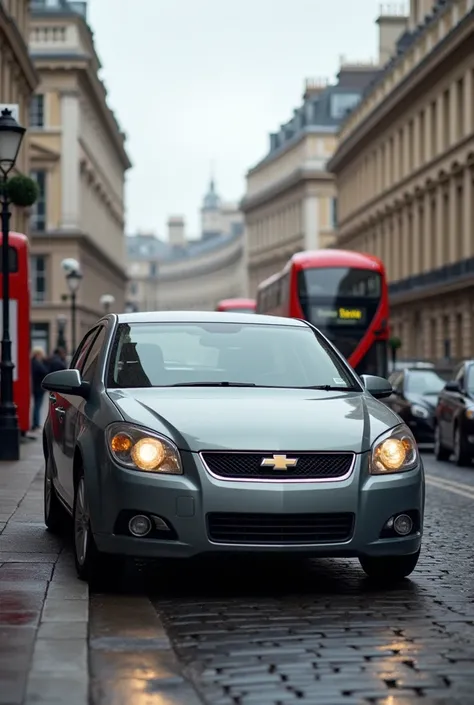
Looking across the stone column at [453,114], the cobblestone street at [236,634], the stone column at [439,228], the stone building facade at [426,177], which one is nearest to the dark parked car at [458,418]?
the cobblestone street at [236,634]

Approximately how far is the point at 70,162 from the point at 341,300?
4790 cm

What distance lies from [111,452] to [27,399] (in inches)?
677

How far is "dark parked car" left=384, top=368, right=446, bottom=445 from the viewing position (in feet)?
94.3

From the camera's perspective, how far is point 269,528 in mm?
8266

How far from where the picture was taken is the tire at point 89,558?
8672 mm

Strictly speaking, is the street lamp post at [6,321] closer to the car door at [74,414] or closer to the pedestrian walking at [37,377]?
the car door at [74,414]

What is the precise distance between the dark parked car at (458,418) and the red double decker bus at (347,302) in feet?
34.3

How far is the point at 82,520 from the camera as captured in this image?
9023 mm

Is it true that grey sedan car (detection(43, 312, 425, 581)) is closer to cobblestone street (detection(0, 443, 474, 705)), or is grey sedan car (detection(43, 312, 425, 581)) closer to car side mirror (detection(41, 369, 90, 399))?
car side mirror (detection(41, 369, 90, 399))

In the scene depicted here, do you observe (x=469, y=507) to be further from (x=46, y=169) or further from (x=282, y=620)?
(x=46, y=169)

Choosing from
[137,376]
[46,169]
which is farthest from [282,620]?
[46,169]

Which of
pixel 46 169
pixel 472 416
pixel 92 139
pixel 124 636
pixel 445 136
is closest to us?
pixel 124 636

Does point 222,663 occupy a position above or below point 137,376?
below

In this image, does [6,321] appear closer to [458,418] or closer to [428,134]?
[458,418]
